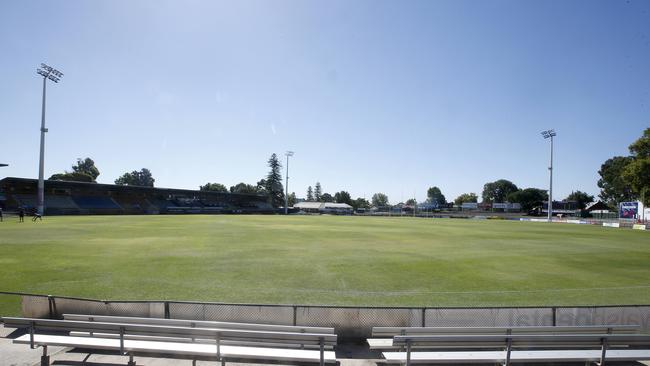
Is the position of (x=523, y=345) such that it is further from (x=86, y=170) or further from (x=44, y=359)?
(x=86, y=170)

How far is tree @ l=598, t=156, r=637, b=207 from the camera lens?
97.5 m

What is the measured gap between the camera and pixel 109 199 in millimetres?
77938

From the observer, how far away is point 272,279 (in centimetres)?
1375

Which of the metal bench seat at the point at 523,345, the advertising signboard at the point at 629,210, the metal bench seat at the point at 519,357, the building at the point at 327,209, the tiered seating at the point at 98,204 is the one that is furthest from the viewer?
the building at the point at 327,209

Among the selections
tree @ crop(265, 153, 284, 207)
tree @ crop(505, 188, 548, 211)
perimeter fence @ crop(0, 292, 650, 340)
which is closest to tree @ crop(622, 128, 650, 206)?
perimeter fence @ crop(0, 292, 650, 340)

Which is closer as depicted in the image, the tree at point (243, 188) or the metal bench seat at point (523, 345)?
the metal bench seat at point (523, 345)

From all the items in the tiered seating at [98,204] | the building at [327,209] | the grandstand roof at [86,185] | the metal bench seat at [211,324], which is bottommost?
the building at [327,209]

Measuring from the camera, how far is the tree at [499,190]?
192m

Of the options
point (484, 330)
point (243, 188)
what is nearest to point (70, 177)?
point (243, 188)

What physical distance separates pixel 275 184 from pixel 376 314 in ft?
449

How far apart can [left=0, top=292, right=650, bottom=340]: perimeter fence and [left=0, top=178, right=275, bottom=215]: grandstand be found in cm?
6359

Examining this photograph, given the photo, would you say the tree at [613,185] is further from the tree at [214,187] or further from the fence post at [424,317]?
the tree at [214,187]

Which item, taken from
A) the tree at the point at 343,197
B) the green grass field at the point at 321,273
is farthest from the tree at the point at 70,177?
the green grass field at the point at 321,273

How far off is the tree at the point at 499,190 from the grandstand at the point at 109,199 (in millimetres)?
131296
